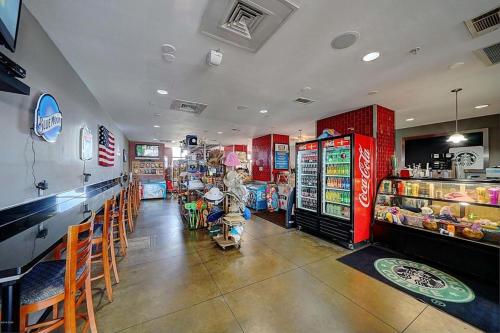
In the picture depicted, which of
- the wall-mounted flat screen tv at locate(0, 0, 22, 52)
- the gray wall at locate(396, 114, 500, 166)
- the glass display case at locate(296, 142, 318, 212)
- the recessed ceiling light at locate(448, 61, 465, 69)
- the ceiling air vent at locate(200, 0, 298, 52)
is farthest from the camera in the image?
the gray wall at locate(396, 114, 500, 166)

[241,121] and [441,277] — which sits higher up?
[241,121]

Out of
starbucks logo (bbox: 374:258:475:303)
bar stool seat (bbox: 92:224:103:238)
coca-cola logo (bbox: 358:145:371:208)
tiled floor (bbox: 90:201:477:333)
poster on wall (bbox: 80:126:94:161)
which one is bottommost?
→ tiled floor (bbox: 90:201:477:333)

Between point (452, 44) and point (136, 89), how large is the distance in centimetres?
450

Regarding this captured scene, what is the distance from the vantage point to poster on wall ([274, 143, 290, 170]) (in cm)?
744

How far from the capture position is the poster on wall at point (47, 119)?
6.46 feet

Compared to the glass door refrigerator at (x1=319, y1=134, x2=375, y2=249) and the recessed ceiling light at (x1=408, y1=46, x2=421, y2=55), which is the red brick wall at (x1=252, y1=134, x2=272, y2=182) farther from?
the recessed ceiling light at (x1=408, y1=46, x2=421, y2=55)

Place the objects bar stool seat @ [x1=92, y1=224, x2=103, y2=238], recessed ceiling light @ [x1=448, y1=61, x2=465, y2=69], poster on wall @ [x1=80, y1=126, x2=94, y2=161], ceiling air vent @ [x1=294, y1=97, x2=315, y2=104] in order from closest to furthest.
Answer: bar stool seat @ [x1=92, y1=224, x2=103, y2=238]
recessed ceiling light @ [x1=448, y1=61, x2=465, y2=69]
poster on wall @ [x1=80, y1=126, x2=94, y2=161]
ceiling air vent @ [x1=294, y1=97, x2=315, y2=104]

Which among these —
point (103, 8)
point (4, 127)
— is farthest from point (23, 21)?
point (4, 127)

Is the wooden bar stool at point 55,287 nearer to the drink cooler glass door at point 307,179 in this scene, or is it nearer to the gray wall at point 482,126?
the drink cooler glass door at point 307,179

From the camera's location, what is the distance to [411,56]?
7.73ft

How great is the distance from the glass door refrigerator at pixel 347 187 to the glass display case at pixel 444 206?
1.17 feet

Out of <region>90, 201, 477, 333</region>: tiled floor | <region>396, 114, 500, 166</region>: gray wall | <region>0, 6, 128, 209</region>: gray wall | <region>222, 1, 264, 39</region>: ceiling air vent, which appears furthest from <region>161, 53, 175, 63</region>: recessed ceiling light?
<region>396, 114, 500, 166</region>: gray wall

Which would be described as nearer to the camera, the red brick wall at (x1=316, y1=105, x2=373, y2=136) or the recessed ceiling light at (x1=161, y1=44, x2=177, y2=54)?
the recessed ceiling light at (x1=161, y1=44, x2=177, y2=54)

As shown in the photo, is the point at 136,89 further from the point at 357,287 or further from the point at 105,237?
the point at 357,287
